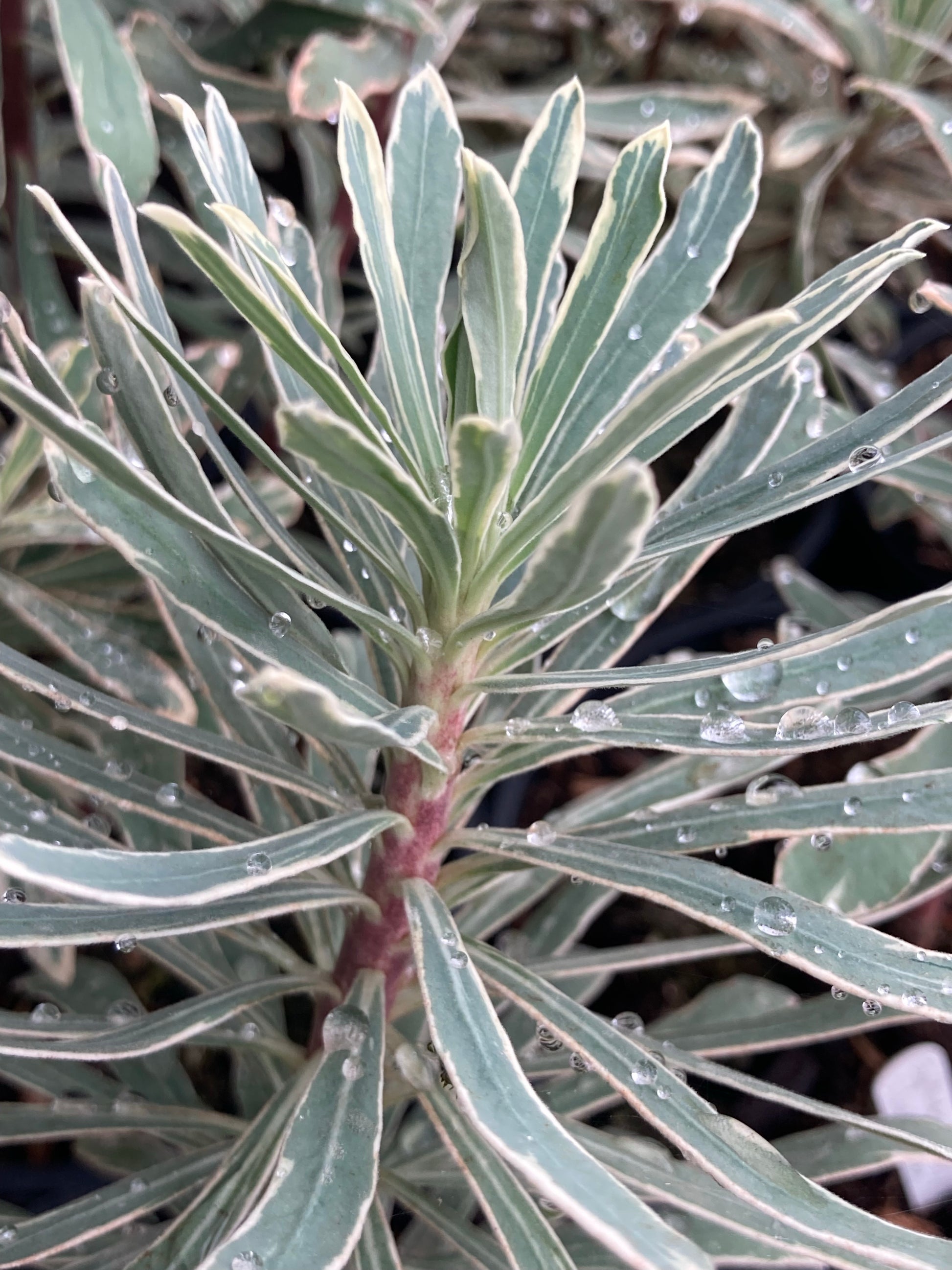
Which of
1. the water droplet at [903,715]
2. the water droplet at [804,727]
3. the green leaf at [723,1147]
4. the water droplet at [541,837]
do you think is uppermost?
the water droplet at [903,715]

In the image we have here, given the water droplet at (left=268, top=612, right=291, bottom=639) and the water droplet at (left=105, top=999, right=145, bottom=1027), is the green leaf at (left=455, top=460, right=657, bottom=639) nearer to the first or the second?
the water droplet at (left=268, top=612, right=291, bottom=639)

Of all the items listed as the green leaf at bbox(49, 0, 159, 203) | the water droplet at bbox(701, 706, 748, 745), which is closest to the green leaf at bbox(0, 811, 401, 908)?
the water droplet at bbox(701, 706, 748, 745)

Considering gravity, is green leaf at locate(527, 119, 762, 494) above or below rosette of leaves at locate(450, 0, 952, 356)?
below

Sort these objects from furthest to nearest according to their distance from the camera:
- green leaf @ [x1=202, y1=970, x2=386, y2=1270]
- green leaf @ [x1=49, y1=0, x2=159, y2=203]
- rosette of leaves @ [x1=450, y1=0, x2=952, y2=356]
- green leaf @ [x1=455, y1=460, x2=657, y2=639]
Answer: rosette of leaves @ [x1=450, y1=0, x2=952, y2=356]
green leaf @ [x1=49, y1=0, x2=159, y2=203]
green leaf @ [x1=202, y1=970, x2=386, y2=1270]
green leaf @ [x1=455, y1=460, x2=657, y2=639]

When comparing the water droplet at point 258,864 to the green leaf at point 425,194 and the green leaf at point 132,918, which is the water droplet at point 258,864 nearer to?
the green leaf at point 132,918

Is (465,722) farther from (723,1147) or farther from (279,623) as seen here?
(723,1147)

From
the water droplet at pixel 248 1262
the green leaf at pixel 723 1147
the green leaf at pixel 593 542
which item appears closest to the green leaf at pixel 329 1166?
the water droplet at pixel 248 1262
